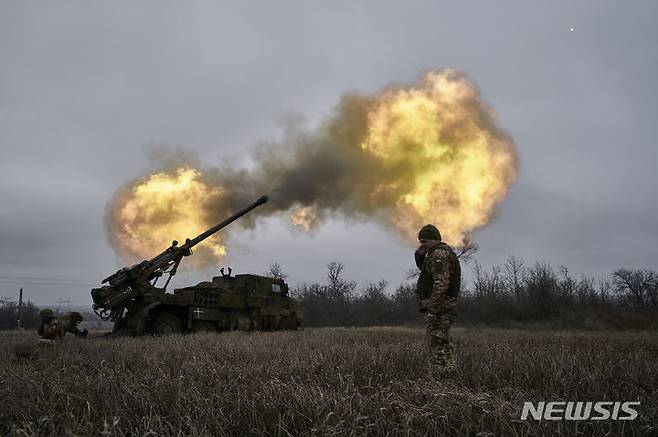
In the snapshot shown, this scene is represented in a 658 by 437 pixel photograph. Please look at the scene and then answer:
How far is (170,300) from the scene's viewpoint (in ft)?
51.8

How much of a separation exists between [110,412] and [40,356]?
16.7 feet

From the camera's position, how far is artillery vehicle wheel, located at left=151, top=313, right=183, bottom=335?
1511 centimetres

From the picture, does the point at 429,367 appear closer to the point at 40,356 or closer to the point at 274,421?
the point at 274,421

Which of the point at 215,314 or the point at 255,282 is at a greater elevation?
the point at 255,282

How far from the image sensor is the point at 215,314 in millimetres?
17000

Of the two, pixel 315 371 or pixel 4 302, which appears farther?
pixel 4 302

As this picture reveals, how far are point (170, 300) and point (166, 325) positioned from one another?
85 centimetres

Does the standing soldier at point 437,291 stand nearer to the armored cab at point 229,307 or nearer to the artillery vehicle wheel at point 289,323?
the armored cab at point 229,307

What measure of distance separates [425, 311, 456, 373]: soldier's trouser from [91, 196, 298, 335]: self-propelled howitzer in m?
11.5

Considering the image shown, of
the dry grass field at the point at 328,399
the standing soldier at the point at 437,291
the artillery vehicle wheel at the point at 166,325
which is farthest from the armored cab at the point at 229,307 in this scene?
the standing soldier at the point at 437,291

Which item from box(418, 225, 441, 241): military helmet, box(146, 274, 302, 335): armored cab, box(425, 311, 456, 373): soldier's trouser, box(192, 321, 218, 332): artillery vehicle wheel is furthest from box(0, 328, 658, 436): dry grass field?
box(192, 321, 218, 332): artillery vehicle wheel

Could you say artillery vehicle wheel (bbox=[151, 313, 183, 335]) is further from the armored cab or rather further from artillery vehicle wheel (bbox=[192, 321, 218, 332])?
artillery vehicle wheel (bbox=[192, 321, 218, 332])

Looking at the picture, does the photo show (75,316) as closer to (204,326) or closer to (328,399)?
(204,326)

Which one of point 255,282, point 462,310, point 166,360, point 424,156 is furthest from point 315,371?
point 462,310
